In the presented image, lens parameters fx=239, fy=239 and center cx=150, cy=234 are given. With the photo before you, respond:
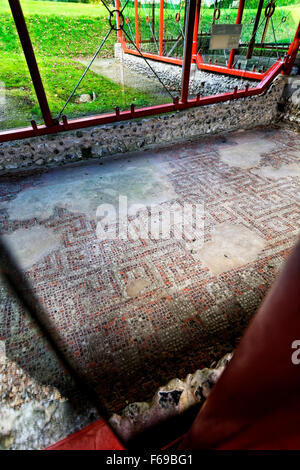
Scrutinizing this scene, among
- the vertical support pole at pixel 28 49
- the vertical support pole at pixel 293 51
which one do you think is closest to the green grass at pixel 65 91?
the vertical support pole at pixel 28 49

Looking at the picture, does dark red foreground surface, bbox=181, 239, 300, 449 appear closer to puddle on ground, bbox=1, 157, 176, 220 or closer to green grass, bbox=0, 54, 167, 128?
puddle on ground, bbox=1, 157, 176, 220

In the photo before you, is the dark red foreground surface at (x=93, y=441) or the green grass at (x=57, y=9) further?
the green grass at (x=57, y=9)

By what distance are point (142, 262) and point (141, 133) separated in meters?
2.93

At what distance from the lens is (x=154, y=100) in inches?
238

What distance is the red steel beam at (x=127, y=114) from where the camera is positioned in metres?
3.62

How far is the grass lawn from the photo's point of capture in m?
5.88

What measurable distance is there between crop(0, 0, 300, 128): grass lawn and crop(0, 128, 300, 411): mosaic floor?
2.37 meters

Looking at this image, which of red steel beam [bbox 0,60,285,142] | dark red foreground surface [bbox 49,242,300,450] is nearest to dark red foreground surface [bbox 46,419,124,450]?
dark red foreground surface [bbox 49,242,300,450]

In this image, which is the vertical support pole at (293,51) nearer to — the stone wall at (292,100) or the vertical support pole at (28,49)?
the stone wall at (292,100)

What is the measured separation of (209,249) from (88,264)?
1334mm

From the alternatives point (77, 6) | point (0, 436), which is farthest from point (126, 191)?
point (77, 6)

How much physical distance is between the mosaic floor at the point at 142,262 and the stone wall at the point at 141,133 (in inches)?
11.1

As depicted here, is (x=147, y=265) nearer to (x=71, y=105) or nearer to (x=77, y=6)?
(x=71, y=105)

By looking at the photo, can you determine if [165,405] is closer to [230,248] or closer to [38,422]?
[38,422]
